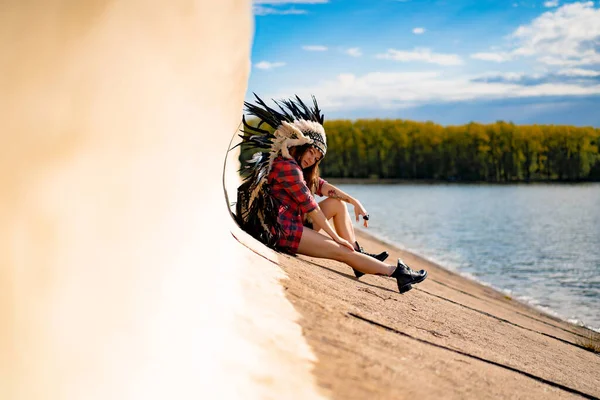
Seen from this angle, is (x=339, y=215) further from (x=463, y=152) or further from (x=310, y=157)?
(x=463, y=152)

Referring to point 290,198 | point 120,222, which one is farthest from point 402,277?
point 120,222

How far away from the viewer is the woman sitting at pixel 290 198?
5355mm

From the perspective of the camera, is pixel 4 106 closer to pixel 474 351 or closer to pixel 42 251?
pixel 42 251

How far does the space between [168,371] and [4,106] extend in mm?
1126

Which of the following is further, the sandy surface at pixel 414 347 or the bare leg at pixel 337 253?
the bare leg at pixel 337 253

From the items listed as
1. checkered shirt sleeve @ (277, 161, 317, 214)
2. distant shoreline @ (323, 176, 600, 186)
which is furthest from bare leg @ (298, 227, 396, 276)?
distant shoreline @ (323, 176, 600, 186)

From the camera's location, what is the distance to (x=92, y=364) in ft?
7.44

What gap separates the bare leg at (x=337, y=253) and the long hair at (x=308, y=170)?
49 centimetres

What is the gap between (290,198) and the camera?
18.1 feet

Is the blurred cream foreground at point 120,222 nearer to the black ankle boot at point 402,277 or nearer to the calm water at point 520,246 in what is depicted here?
the black ankle boot at point 402,277

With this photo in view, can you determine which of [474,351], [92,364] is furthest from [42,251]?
[474,351]

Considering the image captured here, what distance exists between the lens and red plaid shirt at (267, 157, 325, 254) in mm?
5336

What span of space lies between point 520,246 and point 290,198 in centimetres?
1381

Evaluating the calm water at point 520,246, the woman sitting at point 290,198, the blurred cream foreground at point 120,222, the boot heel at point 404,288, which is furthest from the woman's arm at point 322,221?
the calm water at point 520,246
